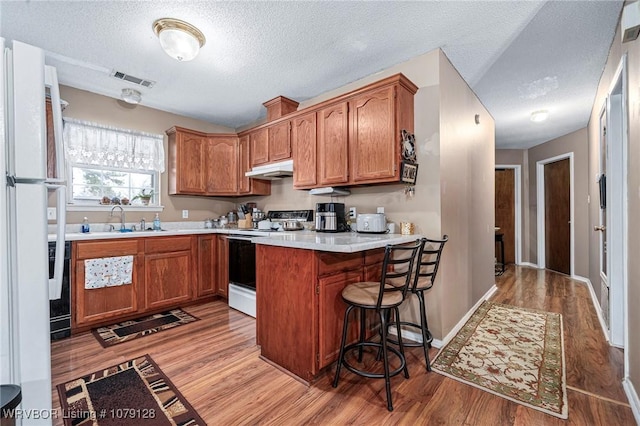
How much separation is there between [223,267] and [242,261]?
47 cm

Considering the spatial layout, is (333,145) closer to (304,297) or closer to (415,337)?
(304,297)

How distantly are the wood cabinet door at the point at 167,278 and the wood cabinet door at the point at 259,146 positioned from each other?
145 centimetres

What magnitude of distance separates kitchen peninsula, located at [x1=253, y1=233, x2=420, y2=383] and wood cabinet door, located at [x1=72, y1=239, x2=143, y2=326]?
66.3 inches

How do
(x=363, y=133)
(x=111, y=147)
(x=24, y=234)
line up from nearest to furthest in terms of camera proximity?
(x=24, y=234) < (x=363, y=133) < (x=111, y=147)

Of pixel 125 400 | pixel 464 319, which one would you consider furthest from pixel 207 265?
pixel 464 319

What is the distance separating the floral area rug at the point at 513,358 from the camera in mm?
1821

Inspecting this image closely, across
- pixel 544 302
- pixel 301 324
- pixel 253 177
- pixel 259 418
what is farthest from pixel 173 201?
pixel 544 302

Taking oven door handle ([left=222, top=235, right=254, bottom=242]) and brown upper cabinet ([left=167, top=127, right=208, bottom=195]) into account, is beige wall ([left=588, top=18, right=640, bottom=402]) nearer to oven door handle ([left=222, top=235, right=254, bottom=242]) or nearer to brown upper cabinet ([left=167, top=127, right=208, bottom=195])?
oven door handle ([left=222, top=235, right=254, bottom=242])

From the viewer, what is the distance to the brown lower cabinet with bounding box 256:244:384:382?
6.21 ft

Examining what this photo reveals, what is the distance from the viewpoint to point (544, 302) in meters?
3.63

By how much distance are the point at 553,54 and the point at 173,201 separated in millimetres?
4588

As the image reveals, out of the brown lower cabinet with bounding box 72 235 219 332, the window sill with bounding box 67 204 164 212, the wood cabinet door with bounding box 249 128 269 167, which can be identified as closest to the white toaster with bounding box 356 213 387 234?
the wood cabinet door with bounding box 249 128 269 167

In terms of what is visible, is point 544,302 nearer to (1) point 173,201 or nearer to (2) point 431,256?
(2) point 431,256

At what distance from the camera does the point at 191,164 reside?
397 centimetres
